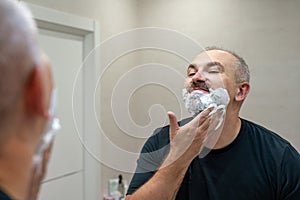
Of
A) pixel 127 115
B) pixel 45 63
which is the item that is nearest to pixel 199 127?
pixel 127 115

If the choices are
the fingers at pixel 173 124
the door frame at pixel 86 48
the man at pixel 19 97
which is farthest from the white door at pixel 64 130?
the man at pixel 19 97

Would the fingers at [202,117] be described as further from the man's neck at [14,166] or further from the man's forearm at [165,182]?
the man's neck at [14,166]

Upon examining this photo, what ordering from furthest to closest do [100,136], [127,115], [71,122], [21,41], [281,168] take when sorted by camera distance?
[71,122] < [100,136] < [127,115] < [281,168] < [21,41]

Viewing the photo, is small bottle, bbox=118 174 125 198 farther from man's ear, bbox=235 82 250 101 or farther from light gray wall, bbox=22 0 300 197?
man's ear, bbox=235 82 250 101

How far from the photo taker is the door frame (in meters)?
1.76

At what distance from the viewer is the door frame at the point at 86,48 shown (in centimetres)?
176

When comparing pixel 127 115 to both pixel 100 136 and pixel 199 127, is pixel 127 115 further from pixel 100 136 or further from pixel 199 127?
pixel 100 136

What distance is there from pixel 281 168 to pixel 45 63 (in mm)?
959

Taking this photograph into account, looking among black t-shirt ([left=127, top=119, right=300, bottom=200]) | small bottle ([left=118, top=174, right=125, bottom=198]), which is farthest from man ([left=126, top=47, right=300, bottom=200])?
small bottle ([left=118, top=174, right=125, bottom=198])

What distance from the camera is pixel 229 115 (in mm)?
1295

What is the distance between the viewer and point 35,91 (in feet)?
1.25

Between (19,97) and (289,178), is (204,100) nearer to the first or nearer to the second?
(289,178)

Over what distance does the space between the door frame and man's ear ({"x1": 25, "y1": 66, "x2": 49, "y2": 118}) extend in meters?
1.28

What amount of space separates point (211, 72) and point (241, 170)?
36 centimetres
